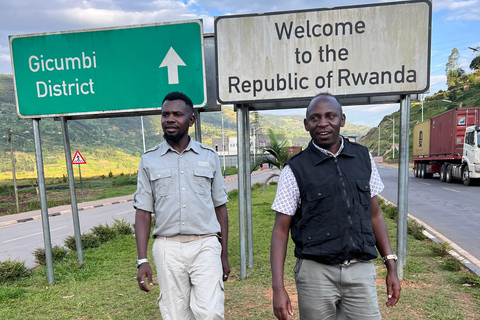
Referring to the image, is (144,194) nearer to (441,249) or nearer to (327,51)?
(327,51)

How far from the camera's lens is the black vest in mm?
1783

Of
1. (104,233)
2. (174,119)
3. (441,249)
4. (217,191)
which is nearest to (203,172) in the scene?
(217,191)

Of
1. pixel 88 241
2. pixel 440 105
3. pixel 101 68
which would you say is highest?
pixel 440 105

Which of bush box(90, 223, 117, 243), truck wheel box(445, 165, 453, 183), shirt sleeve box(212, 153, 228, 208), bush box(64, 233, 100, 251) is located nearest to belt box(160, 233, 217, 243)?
shirt sleeve box(212, 153, 228, 208)

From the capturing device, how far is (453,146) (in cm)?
1708

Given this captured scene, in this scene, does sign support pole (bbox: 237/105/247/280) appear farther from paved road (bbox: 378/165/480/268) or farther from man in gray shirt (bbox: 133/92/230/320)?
paved road (bbox: 378/165/480/268)

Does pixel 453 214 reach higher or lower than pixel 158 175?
lower

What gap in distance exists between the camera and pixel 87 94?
4355 mm

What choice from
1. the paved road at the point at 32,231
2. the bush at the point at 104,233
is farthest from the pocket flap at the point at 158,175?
the paved road at the point at 32,231

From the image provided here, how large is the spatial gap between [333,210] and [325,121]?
1.63 feet

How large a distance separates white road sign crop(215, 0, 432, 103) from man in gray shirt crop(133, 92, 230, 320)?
1.75 m

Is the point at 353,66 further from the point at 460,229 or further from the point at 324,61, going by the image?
the point at 460,229

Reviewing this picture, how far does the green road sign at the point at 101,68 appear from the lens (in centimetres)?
408

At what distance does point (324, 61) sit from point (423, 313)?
9.33 ft
